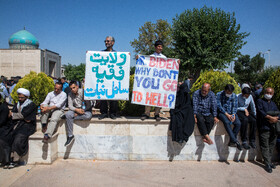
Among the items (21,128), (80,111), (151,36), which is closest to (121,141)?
(80,111)

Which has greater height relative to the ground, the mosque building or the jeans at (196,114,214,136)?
the mosque building

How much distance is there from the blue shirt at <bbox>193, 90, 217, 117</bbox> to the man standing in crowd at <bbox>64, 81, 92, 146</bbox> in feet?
8.69

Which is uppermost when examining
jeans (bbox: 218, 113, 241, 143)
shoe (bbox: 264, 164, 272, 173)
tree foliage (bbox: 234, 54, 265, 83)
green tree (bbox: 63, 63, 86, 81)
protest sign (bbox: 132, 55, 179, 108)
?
tree foliage (bbox: 234, 54, 265, 83)

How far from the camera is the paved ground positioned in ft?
12.3

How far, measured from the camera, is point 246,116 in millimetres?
4855

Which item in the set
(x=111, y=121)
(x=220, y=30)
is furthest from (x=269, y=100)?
(x=220, y=30)

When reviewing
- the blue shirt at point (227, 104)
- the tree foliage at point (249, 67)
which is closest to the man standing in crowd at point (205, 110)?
the blue shirt at point (227, 104)

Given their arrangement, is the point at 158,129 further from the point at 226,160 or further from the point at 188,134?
the point at 226,160

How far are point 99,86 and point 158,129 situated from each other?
6.00 ft

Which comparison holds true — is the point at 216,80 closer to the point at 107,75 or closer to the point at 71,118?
the point at 107,75

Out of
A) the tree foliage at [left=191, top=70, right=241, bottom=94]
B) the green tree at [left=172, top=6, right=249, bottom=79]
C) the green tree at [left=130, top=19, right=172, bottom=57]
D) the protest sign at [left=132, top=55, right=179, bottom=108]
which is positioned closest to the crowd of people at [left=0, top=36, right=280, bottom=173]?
the protest sign at [left=132, top=55, right=179, bottom=108]

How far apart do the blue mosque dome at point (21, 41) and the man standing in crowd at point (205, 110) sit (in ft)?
148

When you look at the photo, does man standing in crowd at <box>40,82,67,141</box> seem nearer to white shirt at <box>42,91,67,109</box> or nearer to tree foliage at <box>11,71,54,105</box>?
white shirt at <box>42,91,67,109</box>

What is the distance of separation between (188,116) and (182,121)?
21 centimetres
